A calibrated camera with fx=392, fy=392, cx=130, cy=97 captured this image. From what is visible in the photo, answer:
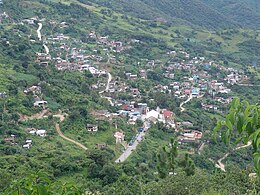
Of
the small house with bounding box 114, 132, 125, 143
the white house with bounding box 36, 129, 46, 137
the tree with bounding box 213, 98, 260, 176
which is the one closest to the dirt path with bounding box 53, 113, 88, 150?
the white house with bounding box 36, 129, 46, 137

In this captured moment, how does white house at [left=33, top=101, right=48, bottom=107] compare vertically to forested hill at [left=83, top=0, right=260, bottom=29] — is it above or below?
above

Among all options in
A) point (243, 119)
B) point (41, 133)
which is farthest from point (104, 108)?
point (243, 119)

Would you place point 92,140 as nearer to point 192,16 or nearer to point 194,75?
point 194,75

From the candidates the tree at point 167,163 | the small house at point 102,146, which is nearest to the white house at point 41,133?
the small house at point 102,146

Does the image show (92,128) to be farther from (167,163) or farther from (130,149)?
(167,163)

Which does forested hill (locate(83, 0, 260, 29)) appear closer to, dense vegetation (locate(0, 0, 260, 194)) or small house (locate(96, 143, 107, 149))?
dense vegetation (locate(0, 0, 260, 194))

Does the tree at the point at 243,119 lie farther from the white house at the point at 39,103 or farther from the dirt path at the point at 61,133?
the white house at the point at 39,103

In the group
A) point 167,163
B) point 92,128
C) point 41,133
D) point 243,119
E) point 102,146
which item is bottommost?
point 92,128

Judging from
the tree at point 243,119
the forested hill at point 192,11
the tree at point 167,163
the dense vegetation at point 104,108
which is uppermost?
the tree at point 243,119

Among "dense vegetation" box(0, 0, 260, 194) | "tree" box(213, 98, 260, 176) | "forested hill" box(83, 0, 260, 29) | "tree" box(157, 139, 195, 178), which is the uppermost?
"tree" box(213, 98, 260, 176)
